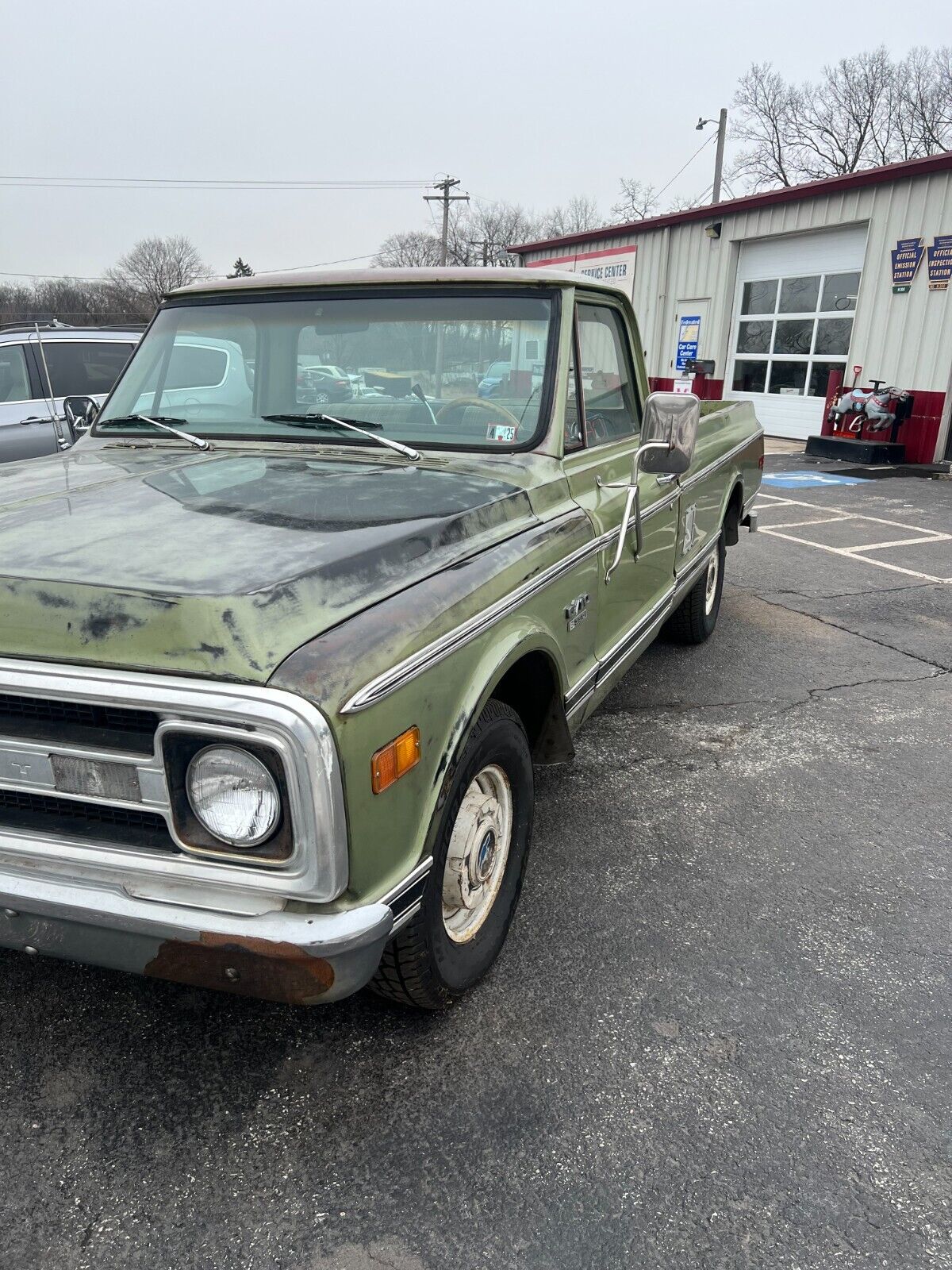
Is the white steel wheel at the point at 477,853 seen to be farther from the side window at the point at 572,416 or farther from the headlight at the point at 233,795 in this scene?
the side window at the point at 572,416

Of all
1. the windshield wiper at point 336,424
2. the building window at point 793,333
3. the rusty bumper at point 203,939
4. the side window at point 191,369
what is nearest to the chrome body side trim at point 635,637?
the windshield wiper at point 336,424

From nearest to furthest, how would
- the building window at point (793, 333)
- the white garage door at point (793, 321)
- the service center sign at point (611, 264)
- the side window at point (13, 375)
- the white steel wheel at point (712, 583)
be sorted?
the white steel wheel at point (712, 583) → the side window at point (13, 375) → the white garage door at point (793, 321) → the building window at point (793, 333) → the service center sign at point (611, 264)

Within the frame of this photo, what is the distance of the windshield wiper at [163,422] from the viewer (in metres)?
3.07

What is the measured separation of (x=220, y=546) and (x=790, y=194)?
16.1 meters

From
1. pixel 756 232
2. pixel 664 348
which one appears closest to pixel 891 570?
pixel 756 232

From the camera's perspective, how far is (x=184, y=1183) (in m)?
1.88

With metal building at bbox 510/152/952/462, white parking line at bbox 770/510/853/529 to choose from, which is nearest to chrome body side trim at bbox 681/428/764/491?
white parking line at bbox 770/510/853/529

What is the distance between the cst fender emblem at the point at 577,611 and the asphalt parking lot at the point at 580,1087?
0.88m

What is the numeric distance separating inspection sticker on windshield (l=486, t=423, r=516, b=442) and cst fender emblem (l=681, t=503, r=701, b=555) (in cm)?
157

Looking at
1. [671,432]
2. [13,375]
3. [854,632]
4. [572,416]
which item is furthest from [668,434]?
[13,375]

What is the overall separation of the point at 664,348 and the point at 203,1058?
62.7 ft

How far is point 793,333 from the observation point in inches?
634

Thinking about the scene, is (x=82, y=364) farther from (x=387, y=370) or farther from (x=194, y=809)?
(x=194, y=809)

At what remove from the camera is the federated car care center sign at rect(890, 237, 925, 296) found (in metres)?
13.2
